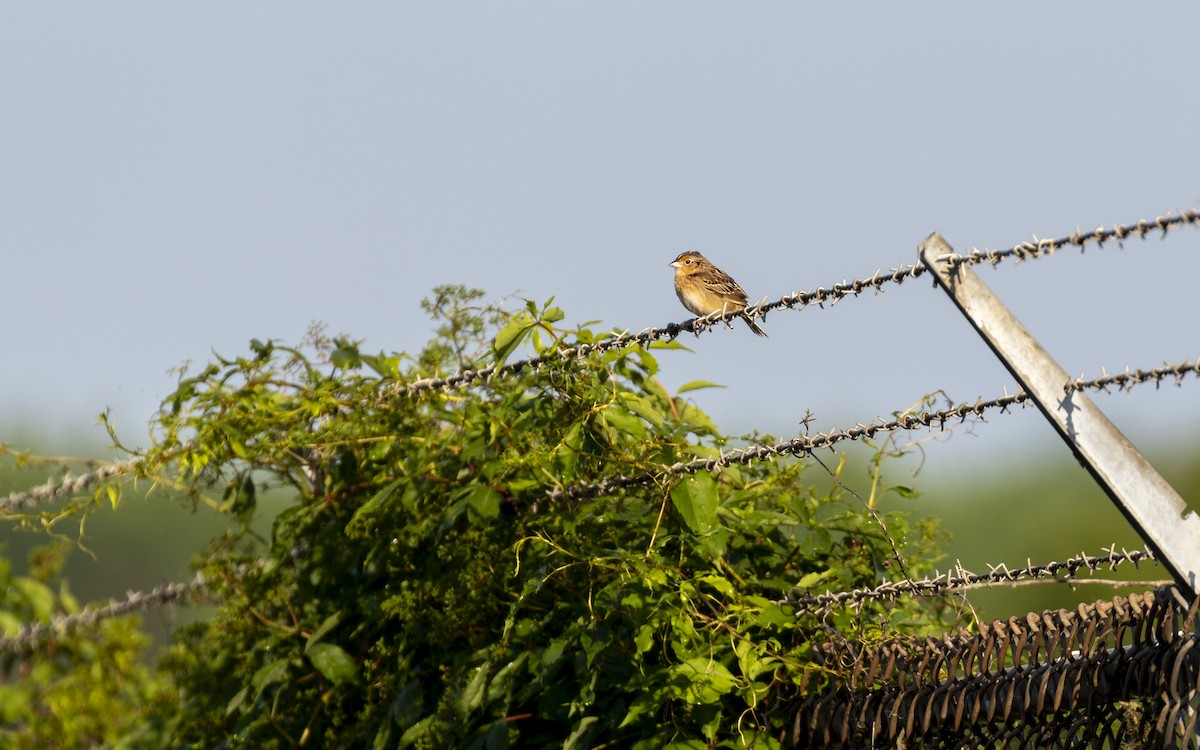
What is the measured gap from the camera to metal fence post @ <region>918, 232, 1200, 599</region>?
2.76 metres

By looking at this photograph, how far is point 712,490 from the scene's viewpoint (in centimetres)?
395

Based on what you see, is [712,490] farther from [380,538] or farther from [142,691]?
[142,691]

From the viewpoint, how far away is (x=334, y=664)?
4926mm

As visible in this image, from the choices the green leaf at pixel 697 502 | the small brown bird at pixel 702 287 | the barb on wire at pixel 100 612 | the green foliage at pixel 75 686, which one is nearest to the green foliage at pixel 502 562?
the green leaf at pixel 697 502

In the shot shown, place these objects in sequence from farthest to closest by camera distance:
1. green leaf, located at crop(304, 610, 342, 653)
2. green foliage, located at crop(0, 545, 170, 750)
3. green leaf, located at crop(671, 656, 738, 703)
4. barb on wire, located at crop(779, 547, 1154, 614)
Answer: green foliage, located at crop(0, 545, 170, 750)
green leaf, located at crop(304, 610, 342, 653)
green leaf, located at crop(671, 656, 738, 703)
barb on wire, located at crop(779, 547, 1154, 614)

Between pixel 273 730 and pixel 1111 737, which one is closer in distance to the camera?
pixel 1111 737

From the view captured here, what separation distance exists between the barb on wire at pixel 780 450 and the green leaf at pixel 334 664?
1.00m

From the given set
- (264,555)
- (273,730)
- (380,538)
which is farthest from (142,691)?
(380,538)

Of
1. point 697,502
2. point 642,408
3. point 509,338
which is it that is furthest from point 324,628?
point 697,502

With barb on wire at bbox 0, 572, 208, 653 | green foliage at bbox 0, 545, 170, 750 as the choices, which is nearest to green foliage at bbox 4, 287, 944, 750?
barb on wire at bbox 0, 572, 208, 653

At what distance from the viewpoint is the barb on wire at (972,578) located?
3.17 meters

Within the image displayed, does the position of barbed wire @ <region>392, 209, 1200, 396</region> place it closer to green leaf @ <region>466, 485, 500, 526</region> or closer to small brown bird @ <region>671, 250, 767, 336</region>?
green leaf @ <region>466, 485, 500, 526</region>

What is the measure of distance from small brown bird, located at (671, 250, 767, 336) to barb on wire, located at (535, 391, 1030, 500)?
11.0ft

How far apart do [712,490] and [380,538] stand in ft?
5.16
